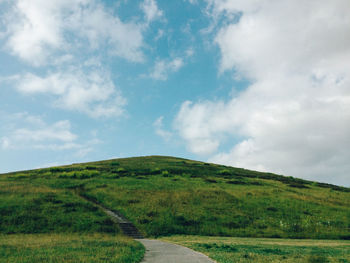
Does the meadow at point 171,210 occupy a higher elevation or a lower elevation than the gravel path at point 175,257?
higher

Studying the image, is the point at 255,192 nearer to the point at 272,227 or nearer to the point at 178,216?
the point at 272,227

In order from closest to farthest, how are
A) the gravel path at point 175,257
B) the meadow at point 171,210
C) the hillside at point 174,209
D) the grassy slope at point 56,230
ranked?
the gravel path at point 175,257
the grassy slope at point 56,230
the meadow at point 171,210
the hillside at point 174,209

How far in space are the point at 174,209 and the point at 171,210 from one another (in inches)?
27.4

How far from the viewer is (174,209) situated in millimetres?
43812

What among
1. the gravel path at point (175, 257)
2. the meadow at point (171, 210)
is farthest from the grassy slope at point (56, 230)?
the gravel path at point (175, 257)

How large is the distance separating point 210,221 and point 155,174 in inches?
1313

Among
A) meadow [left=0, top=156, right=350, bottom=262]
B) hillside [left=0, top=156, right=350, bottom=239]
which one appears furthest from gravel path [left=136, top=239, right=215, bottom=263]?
hillside [left=0, top=156, right=350, bottom=239]

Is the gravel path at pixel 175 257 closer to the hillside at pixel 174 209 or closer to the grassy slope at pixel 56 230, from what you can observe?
the grassy slope at pixel 56 230

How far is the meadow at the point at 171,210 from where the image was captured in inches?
1460

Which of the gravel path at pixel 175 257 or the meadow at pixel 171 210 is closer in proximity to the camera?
the gravel path at pixel 175 257

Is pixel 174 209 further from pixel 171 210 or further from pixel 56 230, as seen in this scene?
pixel 56 230

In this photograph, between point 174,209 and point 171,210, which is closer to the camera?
point 171,210

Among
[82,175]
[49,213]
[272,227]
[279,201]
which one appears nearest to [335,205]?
[279,201]

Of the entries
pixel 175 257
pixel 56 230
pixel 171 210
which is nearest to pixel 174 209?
pixel 171 210
